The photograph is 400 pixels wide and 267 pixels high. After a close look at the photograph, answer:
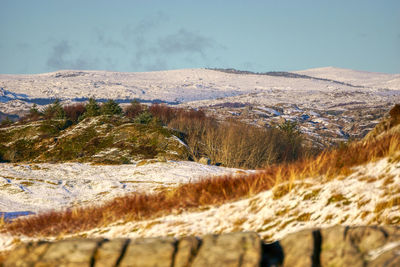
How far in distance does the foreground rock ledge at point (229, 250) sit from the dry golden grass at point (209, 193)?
2827mm

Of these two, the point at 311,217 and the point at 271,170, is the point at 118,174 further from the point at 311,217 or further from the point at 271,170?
the point at 311,217

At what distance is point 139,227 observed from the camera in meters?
11.3

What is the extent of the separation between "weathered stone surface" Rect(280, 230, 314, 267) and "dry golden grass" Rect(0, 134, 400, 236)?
8.46 feet

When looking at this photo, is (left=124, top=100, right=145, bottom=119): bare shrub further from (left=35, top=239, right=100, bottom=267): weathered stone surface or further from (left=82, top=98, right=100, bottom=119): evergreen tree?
(left=35, top=239, right=100, bottom=267): weathered stone surface

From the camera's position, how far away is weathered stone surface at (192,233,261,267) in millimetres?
7867

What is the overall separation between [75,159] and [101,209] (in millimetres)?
32531

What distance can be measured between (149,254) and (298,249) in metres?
3.07

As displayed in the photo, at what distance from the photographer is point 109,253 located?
8.49 metres

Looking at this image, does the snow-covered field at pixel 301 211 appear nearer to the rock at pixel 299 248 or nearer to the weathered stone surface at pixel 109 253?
the rock at pixel 299 248

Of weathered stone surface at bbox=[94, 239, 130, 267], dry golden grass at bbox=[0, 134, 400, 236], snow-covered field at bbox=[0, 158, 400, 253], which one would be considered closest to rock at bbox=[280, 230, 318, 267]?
snow-covered field at bbox=[0, 158, 400, 253]

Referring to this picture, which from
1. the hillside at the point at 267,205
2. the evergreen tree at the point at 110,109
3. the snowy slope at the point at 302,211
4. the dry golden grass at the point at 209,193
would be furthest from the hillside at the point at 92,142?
the snowy slope at the point at 302,211

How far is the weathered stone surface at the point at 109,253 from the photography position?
834 cm

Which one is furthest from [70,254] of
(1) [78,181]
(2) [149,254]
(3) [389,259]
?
(1) [78,181]

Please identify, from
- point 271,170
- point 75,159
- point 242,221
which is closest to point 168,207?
point 242,221
